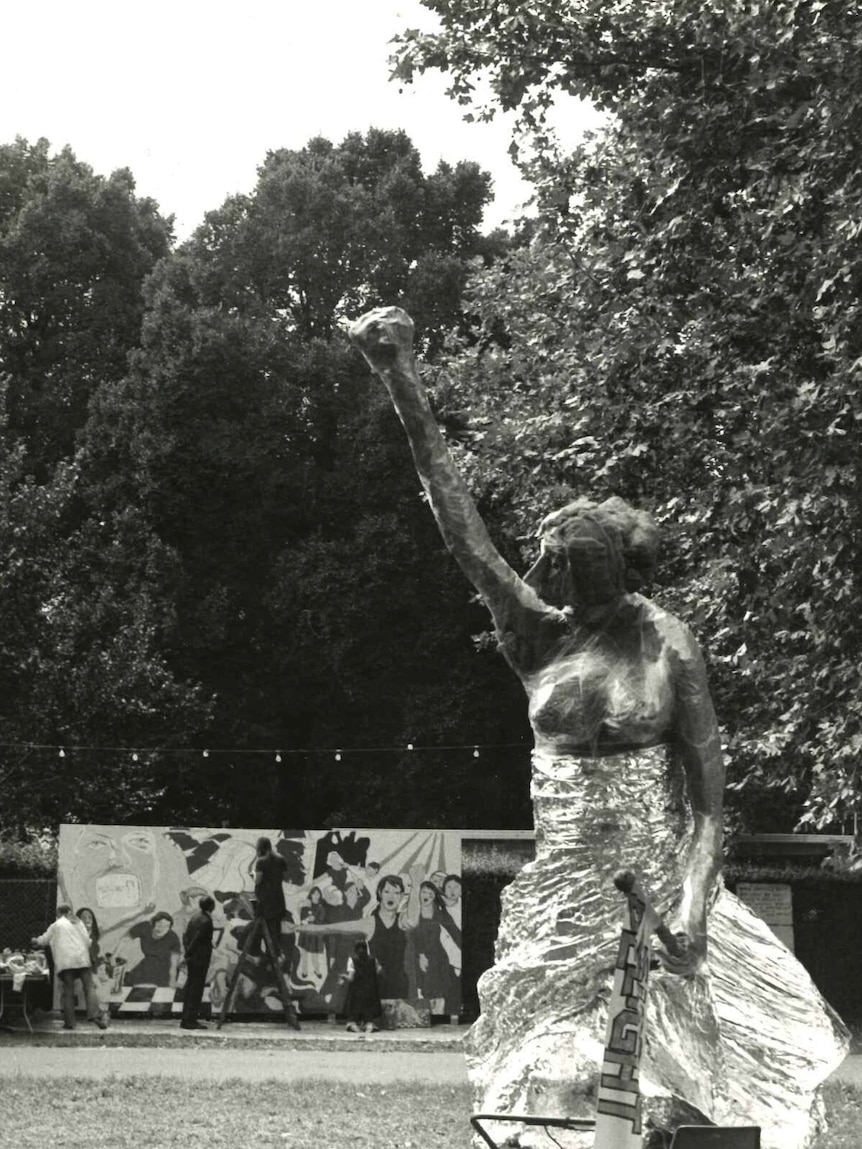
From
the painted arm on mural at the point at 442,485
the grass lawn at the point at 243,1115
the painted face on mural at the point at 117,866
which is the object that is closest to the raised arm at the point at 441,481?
the painted arm on mural at the point at 442,485

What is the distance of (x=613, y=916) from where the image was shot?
12.4 ft

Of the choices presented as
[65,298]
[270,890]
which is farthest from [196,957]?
[65,298]

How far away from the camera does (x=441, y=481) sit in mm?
4137

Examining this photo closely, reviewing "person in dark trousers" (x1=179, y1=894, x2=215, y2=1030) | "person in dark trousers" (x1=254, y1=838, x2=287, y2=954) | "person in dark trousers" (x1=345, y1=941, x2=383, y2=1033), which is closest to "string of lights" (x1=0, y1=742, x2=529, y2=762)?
"person in dark trousers" (x1=254, y1=838, x2=287, y2=954)

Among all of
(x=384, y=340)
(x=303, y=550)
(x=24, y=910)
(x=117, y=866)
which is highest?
(x=303, y=550)

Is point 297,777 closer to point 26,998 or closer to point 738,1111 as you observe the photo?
point 26,998

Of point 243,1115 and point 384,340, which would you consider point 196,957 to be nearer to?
point 243,1115

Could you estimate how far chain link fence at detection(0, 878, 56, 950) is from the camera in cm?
2150

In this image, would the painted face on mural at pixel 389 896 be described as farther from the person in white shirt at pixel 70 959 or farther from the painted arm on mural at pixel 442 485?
the painted arm on mural at pixel 442 485

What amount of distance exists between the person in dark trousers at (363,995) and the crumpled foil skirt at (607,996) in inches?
664

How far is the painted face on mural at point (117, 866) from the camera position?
67.8 ft

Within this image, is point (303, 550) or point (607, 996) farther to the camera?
point (303, 550)

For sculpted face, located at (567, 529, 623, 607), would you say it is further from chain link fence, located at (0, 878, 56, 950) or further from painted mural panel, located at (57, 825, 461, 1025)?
chain link fence, located at (0, 878, 56, 950)

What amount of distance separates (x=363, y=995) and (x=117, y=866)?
3357 millimetres
